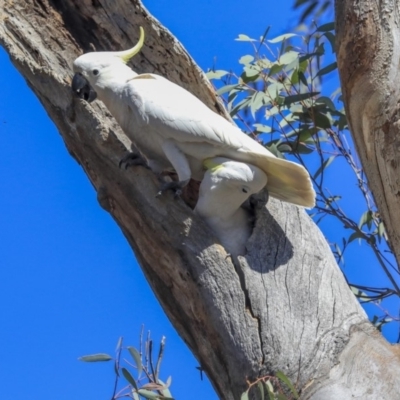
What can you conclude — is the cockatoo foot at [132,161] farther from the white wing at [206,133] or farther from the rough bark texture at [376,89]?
the rough bark texture at [376,89]

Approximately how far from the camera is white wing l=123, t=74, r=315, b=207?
238 cm

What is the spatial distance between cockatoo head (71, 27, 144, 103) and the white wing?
0.12m

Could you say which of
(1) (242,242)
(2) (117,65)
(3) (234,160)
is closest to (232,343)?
(1) (242,242)

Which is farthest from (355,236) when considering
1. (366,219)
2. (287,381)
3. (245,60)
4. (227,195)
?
(287,381)

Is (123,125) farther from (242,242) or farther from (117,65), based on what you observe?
(242,242)

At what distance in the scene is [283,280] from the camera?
2350 millimetres

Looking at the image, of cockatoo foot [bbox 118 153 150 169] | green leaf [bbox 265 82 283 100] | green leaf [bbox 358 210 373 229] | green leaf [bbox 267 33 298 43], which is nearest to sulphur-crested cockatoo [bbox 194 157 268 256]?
cockatoo foot [bbox 118 153 150 169]

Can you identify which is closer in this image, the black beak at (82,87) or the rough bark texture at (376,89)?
the rough bark texture at (376,89)

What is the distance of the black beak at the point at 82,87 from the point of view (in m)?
2.60

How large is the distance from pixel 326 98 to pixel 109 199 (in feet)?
3.43

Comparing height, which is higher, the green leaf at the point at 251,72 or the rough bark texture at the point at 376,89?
the green leaf at the point at 251,72

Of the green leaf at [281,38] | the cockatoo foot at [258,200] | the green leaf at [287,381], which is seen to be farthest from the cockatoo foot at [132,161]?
the green leaf at [281,38]

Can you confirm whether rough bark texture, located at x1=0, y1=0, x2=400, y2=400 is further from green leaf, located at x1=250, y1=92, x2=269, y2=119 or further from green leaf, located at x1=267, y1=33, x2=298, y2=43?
green leaf, located at x1=267, y1=33, x2=298, y2=43

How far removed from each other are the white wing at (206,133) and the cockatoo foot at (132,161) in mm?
141
